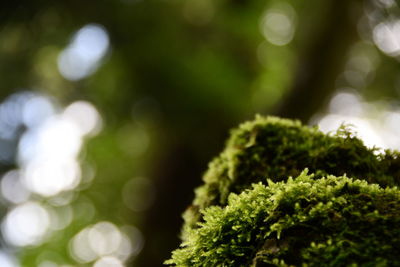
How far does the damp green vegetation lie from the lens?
103 centimetres

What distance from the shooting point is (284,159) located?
5.69 feet

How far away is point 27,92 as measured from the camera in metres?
6.57

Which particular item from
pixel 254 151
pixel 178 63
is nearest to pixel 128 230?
pixel 178 63

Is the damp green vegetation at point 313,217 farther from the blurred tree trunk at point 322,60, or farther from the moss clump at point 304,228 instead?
the blurred tree trunk at point 322,60

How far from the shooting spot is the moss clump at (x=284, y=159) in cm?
164

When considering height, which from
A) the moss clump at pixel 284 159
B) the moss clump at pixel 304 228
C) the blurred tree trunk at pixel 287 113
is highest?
the blurred tree trunk at pixel 287 113

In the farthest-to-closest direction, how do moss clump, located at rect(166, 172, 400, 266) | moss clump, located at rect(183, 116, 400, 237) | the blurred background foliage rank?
the blurred background foliage
moss clump, located at rect(183, 116, 400, 237)
moss clump, located at rect(166, 172, 400, 266)

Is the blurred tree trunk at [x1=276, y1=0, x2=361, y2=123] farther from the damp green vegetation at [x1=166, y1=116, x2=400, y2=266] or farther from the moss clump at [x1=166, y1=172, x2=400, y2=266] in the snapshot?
the moss clump at [x1=166, y1=172, x2=400, y2=266]

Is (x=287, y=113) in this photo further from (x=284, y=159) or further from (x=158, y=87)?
(x=284, y=159)

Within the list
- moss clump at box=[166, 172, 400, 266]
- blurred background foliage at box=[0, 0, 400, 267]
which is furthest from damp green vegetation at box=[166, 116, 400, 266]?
blurred background foliage at box=[0, 0, 400, 267]

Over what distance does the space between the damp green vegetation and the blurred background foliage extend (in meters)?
4.17

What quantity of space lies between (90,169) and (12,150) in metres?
4.22

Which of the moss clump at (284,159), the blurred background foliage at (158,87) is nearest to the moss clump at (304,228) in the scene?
the moss clump at (284,159)

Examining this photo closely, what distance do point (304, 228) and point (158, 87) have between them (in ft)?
20.9
